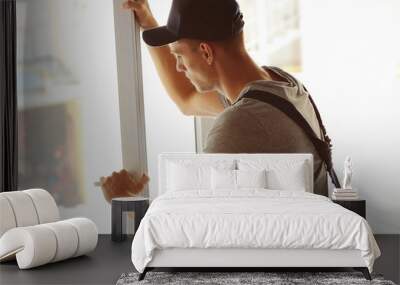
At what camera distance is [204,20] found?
698 cm

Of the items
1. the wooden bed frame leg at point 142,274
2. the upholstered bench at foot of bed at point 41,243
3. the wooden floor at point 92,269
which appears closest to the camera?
the wooden bed frame leg at point 142,274

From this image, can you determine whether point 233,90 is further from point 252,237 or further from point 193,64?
point 252,237

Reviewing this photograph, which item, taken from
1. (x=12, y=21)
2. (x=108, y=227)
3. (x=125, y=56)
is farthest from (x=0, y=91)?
(x=108, y=227)

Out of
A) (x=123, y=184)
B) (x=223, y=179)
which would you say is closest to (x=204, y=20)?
(x=223, y=179)

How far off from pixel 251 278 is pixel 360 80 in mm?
3002

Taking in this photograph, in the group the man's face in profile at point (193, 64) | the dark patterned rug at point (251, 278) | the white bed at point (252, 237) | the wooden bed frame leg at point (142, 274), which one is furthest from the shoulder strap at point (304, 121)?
the wooden bed frame leg at point (142, 274)

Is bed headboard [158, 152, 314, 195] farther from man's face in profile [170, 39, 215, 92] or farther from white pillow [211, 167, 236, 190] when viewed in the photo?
man's face in profile [170, 39, 215, 92]

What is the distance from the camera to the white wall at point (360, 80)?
7.04 m

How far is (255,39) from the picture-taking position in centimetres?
709

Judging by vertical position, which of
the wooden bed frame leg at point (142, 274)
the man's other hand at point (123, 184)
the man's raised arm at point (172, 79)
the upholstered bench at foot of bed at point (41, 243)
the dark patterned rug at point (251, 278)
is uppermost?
the man's raised arm at point (172, 79)

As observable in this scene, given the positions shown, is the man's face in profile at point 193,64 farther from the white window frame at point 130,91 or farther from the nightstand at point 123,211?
the nightstand at point 123,211

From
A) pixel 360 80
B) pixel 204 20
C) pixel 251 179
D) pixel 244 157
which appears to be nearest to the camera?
pixel 251 179

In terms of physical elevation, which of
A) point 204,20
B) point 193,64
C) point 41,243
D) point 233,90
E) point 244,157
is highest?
point 204,20

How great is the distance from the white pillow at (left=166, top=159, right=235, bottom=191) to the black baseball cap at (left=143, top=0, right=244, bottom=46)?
1.30 m
